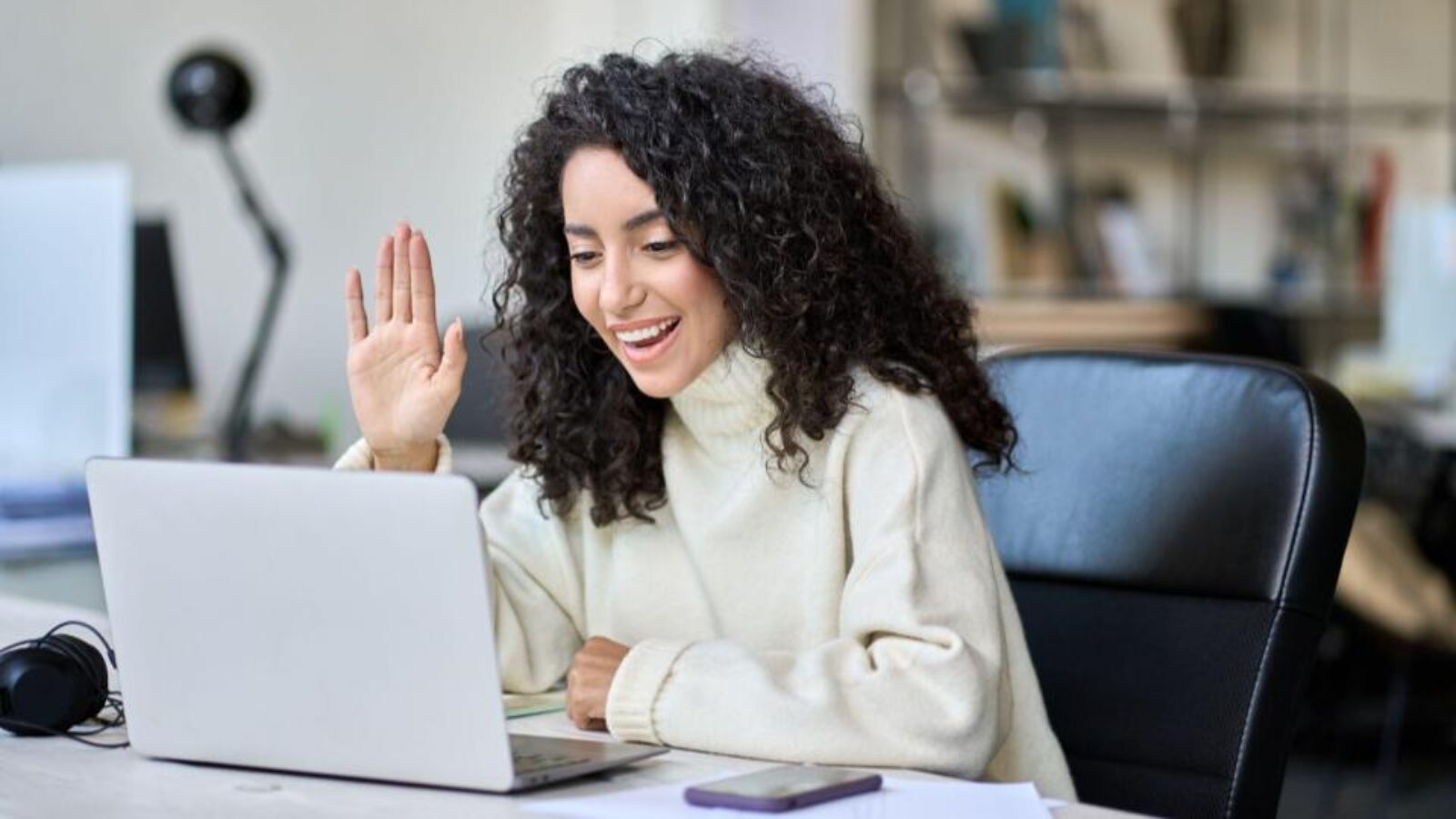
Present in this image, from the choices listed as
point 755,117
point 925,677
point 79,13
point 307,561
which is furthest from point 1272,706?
point 79,13

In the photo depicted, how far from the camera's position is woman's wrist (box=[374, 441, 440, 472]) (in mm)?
1602

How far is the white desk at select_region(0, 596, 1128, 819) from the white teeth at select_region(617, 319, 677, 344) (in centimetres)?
33

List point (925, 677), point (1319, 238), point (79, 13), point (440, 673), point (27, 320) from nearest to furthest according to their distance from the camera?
1. point (440, 673)
2. point (925, 677)
3. point (27, 320)
4. point (79, 13)
5. point (1319, 238)

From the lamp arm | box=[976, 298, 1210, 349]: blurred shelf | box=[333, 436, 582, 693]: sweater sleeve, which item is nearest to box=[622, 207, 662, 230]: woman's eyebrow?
box=[333, 436, 582, 693]: sweater sleeve

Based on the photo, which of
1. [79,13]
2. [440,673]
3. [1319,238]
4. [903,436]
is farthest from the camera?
[1319,238]

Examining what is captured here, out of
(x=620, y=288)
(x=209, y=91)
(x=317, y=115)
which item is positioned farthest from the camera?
(x=317, y=115)

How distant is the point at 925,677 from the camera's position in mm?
1347

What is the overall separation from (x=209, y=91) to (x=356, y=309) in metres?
2.02

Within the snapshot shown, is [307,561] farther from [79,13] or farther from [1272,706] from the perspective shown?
[79,13]

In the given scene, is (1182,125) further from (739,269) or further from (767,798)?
(767,798)

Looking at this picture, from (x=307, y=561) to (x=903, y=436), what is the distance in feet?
1.56

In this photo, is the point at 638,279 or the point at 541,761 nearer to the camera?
the point at 541,761

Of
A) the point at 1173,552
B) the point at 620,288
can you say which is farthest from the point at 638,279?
the point at 1173,552

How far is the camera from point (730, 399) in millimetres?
1566
